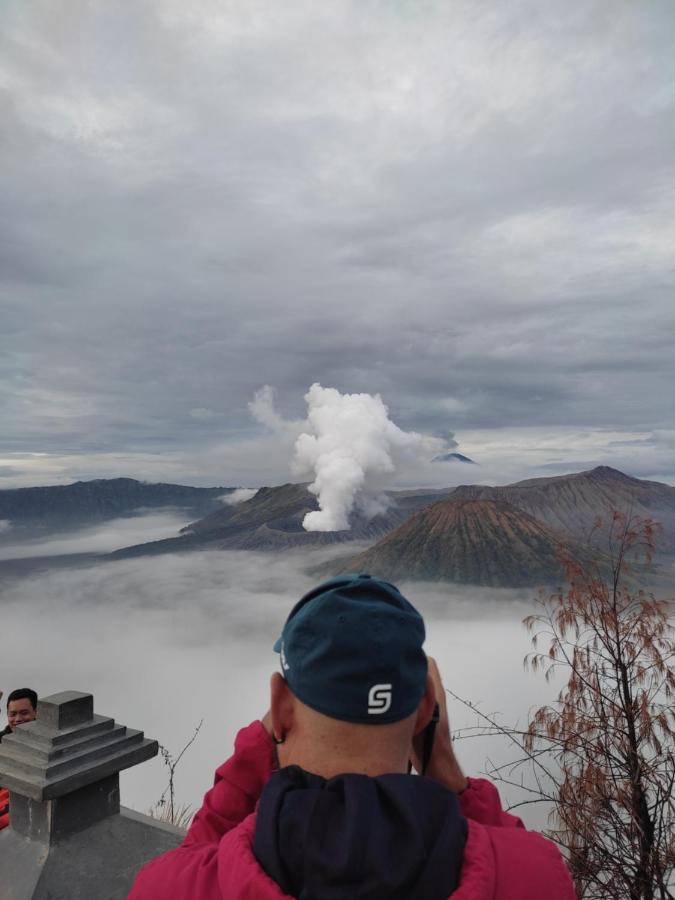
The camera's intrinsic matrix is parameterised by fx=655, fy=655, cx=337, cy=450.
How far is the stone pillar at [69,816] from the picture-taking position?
3.09m

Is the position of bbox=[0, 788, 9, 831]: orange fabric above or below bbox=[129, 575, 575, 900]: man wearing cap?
below

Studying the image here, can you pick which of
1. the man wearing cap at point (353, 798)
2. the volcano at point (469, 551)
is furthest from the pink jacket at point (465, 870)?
the volcano at point (469, 551)

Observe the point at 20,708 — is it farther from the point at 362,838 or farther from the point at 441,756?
the point at 362,838

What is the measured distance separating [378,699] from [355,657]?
0.10 m

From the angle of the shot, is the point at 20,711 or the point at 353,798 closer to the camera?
the point at 353,798

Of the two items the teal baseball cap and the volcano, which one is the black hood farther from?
the volcano

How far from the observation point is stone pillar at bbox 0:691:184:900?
309 cm

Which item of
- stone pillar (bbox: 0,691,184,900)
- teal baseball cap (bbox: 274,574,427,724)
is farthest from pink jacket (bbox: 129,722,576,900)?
stone pillar (bbox: 0,691,184,900)

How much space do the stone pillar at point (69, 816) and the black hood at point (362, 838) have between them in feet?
7.66

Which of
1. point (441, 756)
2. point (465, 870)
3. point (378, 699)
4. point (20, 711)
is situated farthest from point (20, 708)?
point (465, 870)

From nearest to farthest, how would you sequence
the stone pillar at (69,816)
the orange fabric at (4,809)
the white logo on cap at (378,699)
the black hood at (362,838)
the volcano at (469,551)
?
1. the black hood at (362,838)
2. the white logo on cap at (378,699)
3. the stone pillar at (69,816)
4. the orange fabric at (4,809)
5. the volcano at (469,551)

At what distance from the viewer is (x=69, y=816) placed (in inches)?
127

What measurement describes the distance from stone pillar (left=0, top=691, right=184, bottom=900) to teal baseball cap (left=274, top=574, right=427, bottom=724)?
2.35 m

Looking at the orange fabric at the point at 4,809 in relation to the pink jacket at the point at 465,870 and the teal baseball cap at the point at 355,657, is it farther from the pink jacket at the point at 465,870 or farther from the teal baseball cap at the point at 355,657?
the teal baseball cap at the point at 355,657
